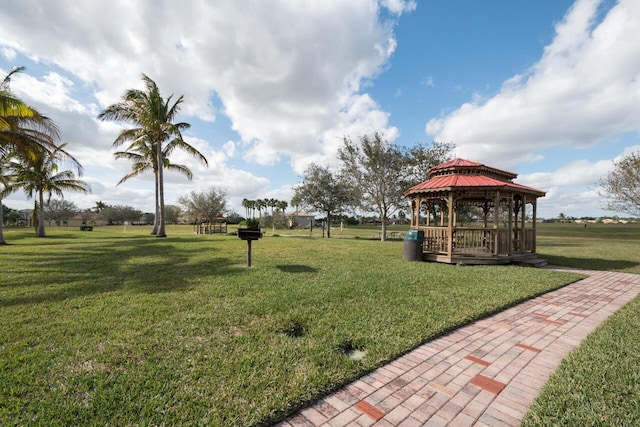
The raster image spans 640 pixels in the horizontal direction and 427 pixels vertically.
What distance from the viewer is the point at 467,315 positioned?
432 cm

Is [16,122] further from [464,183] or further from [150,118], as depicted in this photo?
[464,183]

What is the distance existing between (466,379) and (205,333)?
303cm

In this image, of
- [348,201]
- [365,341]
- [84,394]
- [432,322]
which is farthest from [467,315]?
[348,201]

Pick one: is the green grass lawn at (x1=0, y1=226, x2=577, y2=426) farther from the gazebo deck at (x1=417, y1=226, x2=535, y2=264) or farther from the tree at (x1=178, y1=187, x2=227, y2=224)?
the tree at (x1=178, y1=187, x2=227, y2=224)

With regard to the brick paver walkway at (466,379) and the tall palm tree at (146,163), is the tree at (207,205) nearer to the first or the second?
the tall palm tree at (146,163)

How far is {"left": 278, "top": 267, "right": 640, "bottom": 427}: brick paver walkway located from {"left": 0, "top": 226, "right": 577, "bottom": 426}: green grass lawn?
0.19 metres

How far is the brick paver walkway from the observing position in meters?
2.18

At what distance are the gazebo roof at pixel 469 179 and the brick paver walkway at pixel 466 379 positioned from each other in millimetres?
5462

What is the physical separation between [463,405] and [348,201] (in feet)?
69.7

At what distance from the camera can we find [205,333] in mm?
3547

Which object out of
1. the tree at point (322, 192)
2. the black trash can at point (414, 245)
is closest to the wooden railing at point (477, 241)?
the black trash can at point (414, 245)

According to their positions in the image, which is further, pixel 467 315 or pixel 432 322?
pixel 467 315

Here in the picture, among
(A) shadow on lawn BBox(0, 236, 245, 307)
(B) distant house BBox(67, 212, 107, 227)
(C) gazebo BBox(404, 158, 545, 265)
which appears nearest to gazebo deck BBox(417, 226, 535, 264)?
(C) gazebo BBox(404, 158, 545, 265)

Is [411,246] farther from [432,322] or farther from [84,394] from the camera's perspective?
[84,394]
